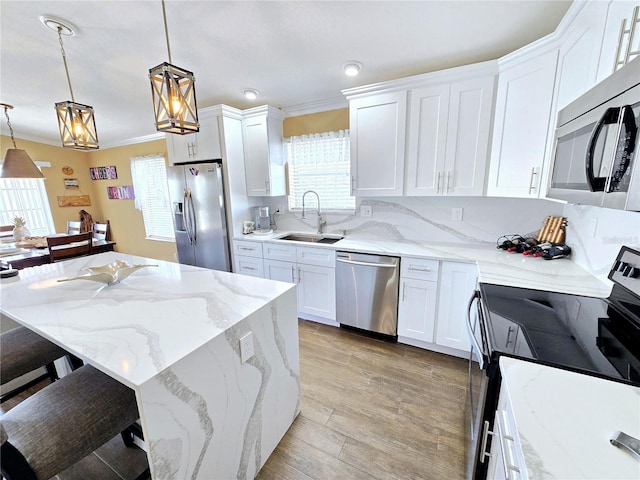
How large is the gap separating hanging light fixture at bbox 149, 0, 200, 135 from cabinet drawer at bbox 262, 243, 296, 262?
164 cm

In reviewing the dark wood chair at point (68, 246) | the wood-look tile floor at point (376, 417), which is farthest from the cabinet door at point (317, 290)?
the dark wood chair at point (68, 246)

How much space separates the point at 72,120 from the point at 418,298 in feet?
9.16

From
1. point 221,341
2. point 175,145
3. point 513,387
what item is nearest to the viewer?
point 513,387

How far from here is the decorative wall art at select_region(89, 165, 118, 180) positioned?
4926 mm

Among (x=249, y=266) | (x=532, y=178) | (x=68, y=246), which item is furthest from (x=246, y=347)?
(x=68, y=246)

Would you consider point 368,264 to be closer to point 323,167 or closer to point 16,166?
point 323,167

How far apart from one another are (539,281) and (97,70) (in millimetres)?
3721

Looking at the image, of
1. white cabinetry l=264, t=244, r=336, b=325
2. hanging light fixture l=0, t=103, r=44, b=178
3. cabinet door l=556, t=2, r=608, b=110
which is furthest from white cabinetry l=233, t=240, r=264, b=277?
cabinet door l=556, t=2, r=608, b=110

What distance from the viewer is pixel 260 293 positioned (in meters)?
1.42

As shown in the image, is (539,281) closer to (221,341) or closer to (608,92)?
(608,92)

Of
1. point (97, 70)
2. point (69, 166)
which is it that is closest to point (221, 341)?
point (97, 70)

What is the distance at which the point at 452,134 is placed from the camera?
2.14m

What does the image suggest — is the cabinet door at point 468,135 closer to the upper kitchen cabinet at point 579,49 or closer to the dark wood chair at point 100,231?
the upper kitchen cabinet at point 579,49

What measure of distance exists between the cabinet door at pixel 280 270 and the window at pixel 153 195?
2520mm
